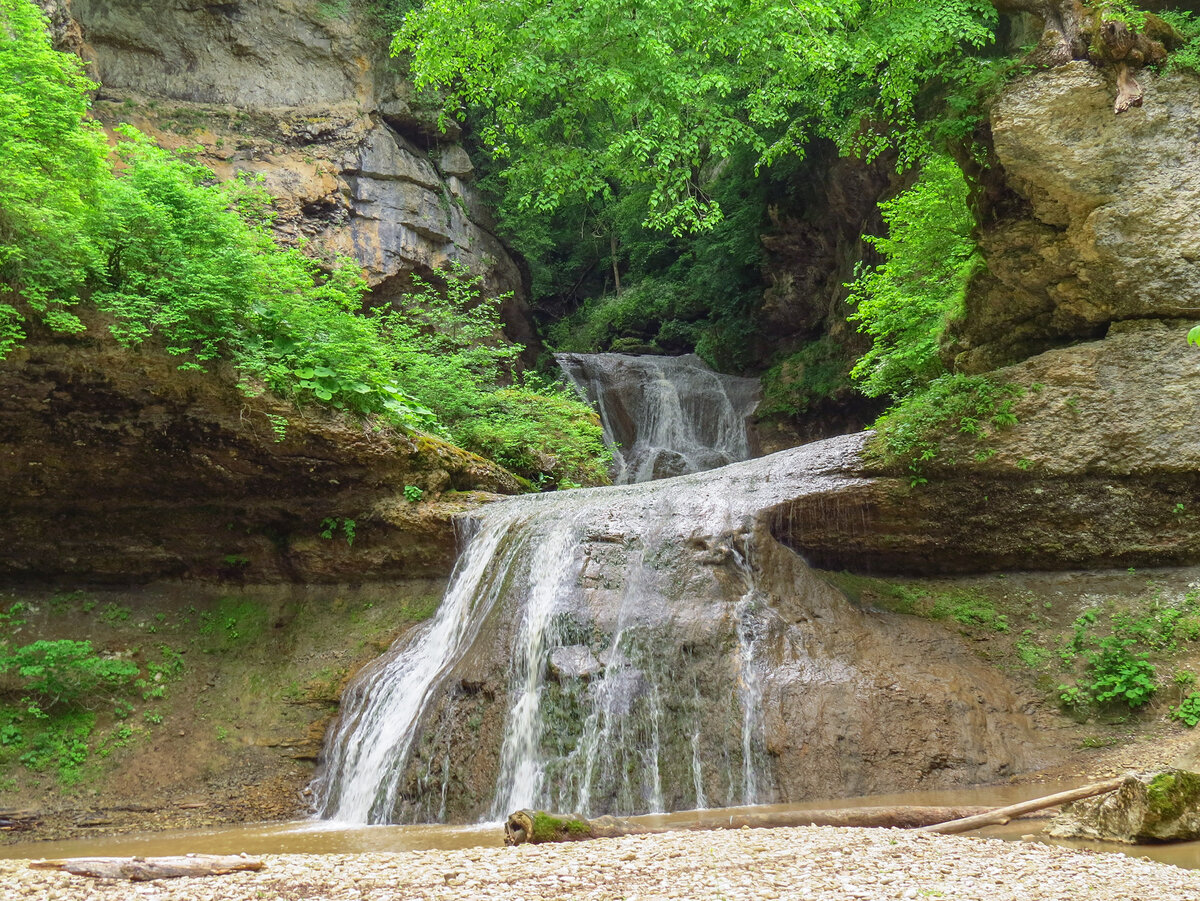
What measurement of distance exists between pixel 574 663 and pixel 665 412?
44.9ft

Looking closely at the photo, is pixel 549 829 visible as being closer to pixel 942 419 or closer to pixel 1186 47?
pixel 942 419

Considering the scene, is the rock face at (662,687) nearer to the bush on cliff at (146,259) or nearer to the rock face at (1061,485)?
the rock face at (1061,485)

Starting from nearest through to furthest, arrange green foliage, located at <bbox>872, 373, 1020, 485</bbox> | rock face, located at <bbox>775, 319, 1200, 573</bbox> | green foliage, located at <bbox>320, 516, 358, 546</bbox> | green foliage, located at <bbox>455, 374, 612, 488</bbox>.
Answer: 1. rock face, located at <bbox>775, 319, 1200, 573</bbox>
2. green foliage, located at <bbox>872, 373, 1020, 485</bbox>
3. green foliage, located at <bbox>320, 516, 358, 546</bbox>
4. green foliage, located at <bbox>455, 374, 612, 488</bbox>

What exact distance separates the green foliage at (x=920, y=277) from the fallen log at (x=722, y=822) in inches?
280

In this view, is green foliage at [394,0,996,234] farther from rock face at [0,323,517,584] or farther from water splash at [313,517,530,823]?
water splash at [313,517,530,823]

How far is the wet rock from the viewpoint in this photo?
825 centimetres

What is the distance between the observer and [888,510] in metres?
9.55

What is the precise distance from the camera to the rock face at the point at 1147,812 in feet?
14.6

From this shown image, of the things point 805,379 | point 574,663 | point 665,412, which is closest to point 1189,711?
point 574,663

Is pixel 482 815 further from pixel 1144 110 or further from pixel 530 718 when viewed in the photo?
pixel 1144 110

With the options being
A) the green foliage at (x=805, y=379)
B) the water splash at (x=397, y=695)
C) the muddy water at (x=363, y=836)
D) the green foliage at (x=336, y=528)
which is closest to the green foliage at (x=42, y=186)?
the green foliage at (x=336, y=528)

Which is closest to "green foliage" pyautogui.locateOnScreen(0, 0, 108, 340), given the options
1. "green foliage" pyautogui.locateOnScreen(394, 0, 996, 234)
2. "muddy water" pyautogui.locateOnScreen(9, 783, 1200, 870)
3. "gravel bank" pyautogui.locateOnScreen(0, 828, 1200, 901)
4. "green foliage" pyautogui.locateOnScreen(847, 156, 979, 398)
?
"green foliage" pyautogui.locateOnScreen(394, 0, 996, 234)

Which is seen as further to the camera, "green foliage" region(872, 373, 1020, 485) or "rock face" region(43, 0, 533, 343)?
"rock face" region(43, 0, 533, 343)

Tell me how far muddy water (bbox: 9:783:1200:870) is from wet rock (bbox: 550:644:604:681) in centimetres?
164
